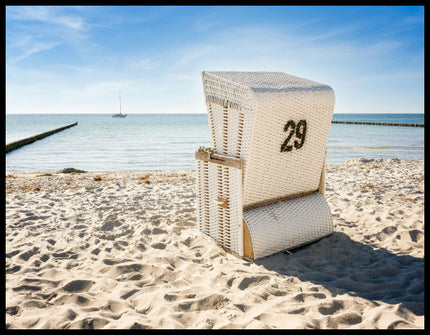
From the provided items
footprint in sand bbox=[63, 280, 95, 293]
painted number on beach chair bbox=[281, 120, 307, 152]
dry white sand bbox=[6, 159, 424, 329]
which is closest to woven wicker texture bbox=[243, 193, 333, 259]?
dry white sand bbox=[6, 159, 424, 329]

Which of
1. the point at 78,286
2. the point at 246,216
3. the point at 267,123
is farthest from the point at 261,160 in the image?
the point at 78,286

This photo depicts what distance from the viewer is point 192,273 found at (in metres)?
3.03

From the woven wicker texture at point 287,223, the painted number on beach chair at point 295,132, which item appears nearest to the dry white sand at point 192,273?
the woven wicker texture at point 287,223

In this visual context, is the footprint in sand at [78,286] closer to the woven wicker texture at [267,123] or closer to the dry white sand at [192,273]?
the dry white sand at [192,273]

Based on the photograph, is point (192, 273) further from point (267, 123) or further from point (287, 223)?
point (267, 123)

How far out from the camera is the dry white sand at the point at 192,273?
234 cm

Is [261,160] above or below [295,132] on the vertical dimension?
below

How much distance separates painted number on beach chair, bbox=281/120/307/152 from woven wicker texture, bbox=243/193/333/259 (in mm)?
668

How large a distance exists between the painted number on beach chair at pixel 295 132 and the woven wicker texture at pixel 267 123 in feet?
0.06

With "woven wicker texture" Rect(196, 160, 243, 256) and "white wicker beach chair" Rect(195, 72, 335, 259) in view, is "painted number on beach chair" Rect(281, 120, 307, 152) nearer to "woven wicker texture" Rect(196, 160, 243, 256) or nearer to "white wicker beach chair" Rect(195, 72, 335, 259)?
"white wicker beach chair" Rect(195, 72, 335, 259)

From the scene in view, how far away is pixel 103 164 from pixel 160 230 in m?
11.1

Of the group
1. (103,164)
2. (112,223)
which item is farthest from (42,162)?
(112,223)

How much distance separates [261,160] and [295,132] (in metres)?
0.50
